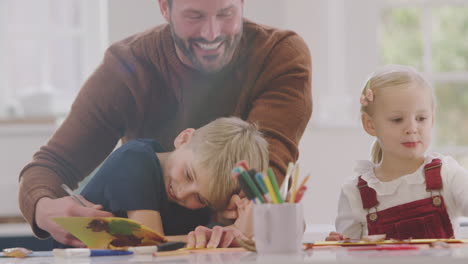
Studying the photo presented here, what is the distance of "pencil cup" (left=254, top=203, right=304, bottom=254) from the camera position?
1.13 m

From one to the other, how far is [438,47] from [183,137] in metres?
1.58

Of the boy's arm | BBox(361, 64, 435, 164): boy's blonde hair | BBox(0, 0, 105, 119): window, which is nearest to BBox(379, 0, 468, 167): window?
BBox(0, 0, 105, 119): window

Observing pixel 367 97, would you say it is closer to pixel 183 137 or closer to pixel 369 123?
pixel 369 123

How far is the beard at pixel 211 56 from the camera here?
1.57 m

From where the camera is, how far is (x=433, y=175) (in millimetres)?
1506

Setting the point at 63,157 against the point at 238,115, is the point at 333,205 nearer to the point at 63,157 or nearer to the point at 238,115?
the point at 238,115

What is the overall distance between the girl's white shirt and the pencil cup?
399mm

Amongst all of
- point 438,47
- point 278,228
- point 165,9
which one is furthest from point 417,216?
point 438,47

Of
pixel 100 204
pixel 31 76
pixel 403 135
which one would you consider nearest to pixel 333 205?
pixel 403 135

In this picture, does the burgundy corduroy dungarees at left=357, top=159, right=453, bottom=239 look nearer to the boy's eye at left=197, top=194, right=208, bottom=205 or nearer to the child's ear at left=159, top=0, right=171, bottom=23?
the boy's eye at left=197, top=194, right=208, bottom=205

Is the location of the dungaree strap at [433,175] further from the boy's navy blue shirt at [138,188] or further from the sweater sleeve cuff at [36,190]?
the sweater sleeve cuff at [36,190]

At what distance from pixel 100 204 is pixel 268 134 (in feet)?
1.18

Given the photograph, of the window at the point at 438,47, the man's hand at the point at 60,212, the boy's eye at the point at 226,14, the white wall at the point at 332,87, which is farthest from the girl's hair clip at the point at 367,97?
the window at the point at 438,47

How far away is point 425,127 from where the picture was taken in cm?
149
